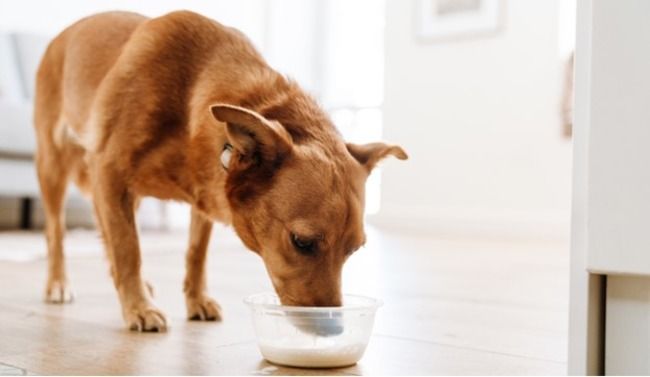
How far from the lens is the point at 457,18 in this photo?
619 cm

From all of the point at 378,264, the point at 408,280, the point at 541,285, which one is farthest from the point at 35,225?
the point at 541,285

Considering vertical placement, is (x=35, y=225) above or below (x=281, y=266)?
below

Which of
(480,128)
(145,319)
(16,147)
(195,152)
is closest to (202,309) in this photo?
(145,319)

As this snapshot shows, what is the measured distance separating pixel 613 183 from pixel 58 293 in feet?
5.09

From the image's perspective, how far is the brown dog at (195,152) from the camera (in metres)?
1.32

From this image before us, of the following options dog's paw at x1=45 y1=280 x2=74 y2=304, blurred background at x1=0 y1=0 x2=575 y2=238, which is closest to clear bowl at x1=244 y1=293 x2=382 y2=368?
dog's paw at x1=45 y1=280 x2=74 y2=304

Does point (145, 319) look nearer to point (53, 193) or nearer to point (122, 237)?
point (122, 237)

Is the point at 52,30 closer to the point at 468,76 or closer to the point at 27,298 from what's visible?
the point at 468,76

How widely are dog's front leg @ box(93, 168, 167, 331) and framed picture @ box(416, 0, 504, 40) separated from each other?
4.74 metres

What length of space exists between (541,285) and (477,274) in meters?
0.39

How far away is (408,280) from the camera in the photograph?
2.80 m

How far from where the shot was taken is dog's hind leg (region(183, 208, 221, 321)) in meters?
1.84

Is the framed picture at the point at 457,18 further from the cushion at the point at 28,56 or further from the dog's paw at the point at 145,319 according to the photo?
the dog's paw at the point at 145,319

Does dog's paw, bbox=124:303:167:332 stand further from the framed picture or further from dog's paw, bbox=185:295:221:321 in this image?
the framed picture
